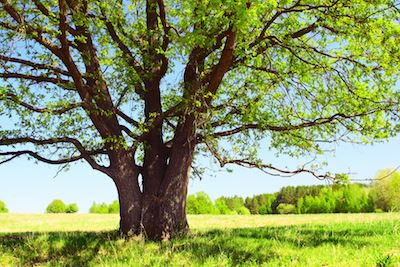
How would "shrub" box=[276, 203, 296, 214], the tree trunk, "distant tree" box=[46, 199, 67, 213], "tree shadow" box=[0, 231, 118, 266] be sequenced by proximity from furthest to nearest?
"shrub" box=[276, 203, 296, 214] < "distant tree" box=[46, 199, 67, 213] < the tree trunk < "tree shadow" box=[0, 231, 118, 266]

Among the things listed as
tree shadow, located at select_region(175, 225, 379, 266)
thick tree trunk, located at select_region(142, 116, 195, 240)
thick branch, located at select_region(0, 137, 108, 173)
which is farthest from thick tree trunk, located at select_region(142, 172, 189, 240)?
thick branch, located at select_region(0, 137, 108, 173)

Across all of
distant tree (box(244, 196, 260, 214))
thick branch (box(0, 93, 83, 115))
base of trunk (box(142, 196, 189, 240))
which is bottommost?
base of trunk (box(142, 196, 189, 240))

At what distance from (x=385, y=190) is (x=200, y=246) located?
58.6 metres

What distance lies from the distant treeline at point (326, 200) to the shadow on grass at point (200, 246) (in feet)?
123

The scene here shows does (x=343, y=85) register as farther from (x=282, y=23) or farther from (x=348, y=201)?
(x=348, y=201)

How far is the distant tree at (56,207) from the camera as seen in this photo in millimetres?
79438

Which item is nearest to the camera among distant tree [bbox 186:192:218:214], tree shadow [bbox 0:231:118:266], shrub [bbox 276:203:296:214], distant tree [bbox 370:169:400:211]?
tree shadow [bbox 0:231:118:266]

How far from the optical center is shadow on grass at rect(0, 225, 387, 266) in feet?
32.1

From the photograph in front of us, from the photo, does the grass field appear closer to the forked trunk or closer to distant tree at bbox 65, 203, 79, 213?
the forked trunk

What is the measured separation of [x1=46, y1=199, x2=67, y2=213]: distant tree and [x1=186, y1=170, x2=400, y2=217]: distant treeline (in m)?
25.0

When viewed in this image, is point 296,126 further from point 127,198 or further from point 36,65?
point 36,65

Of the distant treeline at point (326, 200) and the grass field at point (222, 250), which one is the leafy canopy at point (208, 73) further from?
the distant treeline at point (326, 200)

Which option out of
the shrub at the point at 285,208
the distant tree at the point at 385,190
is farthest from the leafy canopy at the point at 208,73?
the shrub at the point at 285,208

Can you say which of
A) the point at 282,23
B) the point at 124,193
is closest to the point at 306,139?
the point at 282,23
